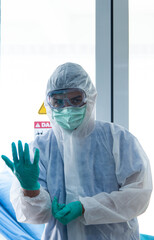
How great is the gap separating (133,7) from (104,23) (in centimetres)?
23

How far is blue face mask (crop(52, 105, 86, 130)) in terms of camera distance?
3.47ft

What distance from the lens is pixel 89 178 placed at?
41.1 inches

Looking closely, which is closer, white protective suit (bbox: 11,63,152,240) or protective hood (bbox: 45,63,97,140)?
white protective suit (bbox: 11,63,152,240)

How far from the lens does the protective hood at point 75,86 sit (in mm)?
1089

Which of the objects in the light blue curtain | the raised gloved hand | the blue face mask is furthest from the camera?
the light blue curtain

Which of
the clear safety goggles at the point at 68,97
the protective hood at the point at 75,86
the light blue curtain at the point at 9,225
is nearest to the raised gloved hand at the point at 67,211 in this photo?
the protective hood at the point at 75,86

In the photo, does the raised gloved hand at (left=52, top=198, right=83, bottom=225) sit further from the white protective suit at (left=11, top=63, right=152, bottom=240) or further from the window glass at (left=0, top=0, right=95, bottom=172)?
the window glass at (left=0, top=0, right=95, bottom=172)

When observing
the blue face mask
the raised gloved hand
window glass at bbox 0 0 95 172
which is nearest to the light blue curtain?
window glass at bbox 0 0 95 172

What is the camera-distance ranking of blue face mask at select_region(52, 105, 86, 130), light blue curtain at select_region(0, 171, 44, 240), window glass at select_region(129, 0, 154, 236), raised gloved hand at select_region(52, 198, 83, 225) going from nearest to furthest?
raised gloved hand at select_region(52, 198, 83, 225) → blue face mask at select_region(52, 105, 86, 130) → light blue curtain at select_region(0, 171, 44, 240) → window glass at select_region(129, 0, 154, 236)

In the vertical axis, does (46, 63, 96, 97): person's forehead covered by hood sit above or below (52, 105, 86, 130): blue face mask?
above

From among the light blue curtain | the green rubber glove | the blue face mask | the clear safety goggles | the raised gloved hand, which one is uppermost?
the clear safety goggles

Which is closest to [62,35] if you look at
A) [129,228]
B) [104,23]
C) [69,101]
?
[104,23]

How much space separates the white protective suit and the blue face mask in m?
0.03

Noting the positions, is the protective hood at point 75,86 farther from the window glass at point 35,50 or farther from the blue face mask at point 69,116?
the window glass at point 35,50
